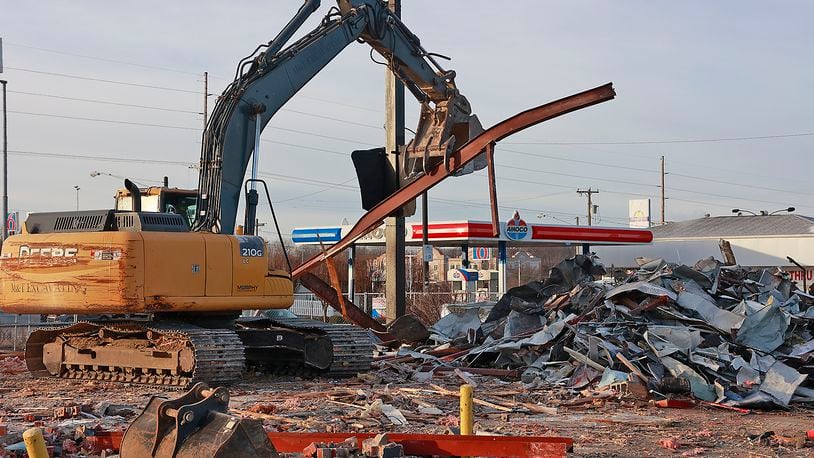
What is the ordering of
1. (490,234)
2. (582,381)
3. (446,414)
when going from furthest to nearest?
(490,234)
(582,381)
(446,414)

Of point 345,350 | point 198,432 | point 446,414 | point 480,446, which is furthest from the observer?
point 345,350

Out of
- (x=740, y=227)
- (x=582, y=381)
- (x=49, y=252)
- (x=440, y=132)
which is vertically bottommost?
(x=582, y=381)

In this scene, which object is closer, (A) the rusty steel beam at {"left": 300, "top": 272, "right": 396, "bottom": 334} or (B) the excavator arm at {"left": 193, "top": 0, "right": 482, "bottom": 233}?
(B) the excavator arm at {"left": 193, "top": 0, "right": 482, "bottom": 233}

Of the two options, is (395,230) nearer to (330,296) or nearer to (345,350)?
(330,296)

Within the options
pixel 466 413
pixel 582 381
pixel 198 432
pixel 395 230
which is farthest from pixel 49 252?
pixel 395 230

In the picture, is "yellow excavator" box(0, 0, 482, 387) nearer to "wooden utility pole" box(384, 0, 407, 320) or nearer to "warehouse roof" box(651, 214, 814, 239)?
"wooden utility pole" box(384, 0, 407, 320)

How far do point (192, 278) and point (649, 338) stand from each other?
6.18 metres

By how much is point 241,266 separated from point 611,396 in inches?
196

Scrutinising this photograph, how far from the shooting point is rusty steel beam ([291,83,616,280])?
572 inches

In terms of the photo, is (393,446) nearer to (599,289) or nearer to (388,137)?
(599,289)

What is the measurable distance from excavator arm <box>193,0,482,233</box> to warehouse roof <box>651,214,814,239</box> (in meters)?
46.6

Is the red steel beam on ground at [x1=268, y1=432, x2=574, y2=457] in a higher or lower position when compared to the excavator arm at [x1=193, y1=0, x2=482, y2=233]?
lower

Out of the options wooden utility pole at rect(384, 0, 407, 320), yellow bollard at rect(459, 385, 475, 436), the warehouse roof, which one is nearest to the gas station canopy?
wooden utility pole at rect(384, 0, 407, 320)

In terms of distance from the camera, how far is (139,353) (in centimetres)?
1330
